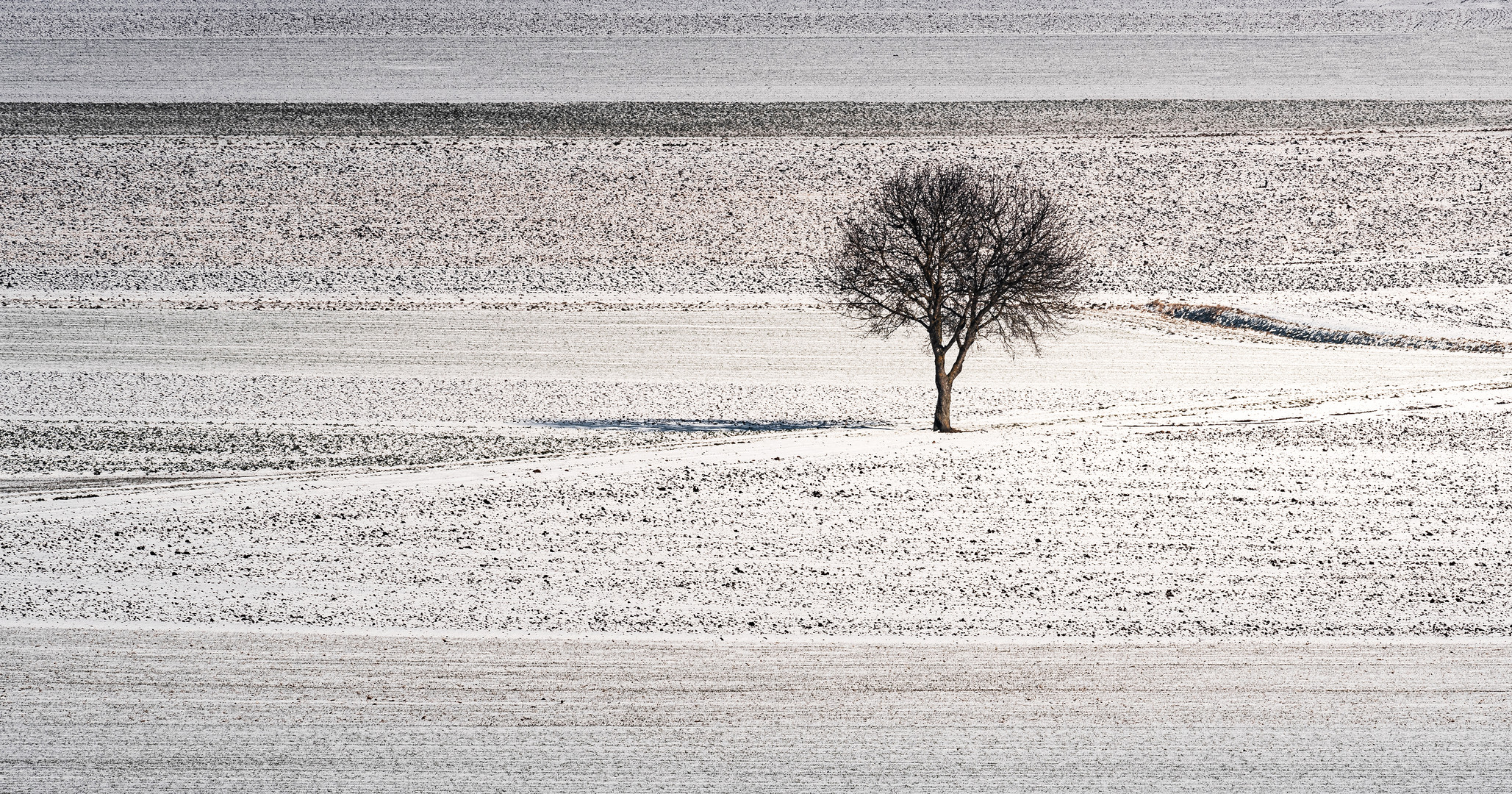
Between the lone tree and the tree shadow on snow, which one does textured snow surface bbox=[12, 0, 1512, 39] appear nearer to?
the lone tree

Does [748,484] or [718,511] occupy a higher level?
[748,484]

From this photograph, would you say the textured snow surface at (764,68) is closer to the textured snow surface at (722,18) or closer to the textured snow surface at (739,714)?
the textured snow surface at (722,18)

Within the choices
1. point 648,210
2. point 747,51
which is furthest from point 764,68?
point 648,210

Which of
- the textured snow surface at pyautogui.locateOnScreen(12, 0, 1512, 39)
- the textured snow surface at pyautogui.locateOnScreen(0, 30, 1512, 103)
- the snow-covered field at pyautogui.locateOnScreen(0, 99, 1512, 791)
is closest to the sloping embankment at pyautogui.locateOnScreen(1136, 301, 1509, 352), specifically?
the snow-covered field at pyautogui.locateOnScreen(0, 99, 1512, 791)

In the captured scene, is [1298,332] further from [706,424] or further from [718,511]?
[718,511]

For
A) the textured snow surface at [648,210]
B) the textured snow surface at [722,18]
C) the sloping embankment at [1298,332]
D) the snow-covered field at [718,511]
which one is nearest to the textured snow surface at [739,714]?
the snow-covered field at [718,511]
